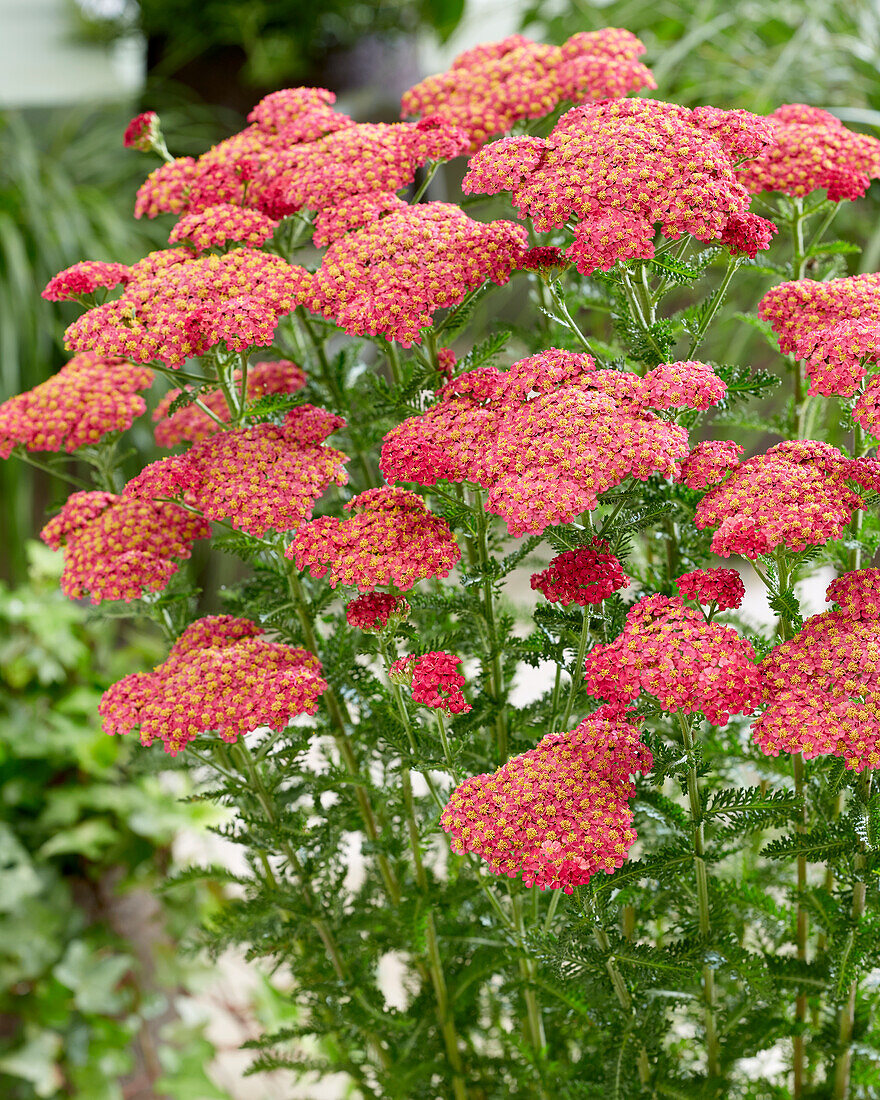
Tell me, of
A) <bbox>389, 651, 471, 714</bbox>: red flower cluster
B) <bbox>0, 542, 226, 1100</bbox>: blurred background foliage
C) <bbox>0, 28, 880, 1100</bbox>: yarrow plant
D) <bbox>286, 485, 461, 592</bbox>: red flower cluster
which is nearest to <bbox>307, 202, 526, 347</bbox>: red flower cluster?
<bbox>0, 28, 880, 1100</bbox>: yarrow plant

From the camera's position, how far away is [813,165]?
829mm

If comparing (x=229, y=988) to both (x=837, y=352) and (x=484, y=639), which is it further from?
(x=837, y=352)

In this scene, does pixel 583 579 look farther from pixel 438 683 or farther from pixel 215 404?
pixel 215 404

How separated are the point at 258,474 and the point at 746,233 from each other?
1.22ft

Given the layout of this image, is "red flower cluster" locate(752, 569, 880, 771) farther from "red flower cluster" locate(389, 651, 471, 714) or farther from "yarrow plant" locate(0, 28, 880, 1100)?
"red flower cluster" locate(389, 651, 471, 714)

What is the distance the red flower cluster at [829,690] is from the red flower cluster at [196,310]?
405mm

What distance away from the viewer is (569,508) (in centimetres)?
63

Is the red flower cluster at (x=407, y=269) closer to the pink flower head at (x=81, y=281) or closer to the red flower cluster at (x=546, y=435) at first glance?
the red flower cluster at (x=546, y=435)

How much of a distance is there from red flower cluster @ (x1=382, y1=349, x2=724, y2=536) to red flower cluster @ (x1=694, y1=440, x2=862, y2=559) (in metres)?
0.05

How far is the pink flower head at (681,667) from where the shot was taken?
0.63 m

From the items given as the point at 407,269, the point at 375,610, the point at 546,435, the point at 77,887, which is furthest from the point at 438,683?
the point at 77,887

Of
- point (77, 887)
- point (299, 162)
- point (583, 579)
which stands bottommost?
point (77, 887)

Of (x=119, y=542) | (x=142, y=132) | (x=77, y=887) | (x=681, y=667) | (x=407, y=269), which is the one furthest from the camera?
(x=77, y=887)

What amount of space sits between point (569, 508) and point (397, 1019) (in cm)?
54
